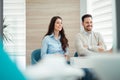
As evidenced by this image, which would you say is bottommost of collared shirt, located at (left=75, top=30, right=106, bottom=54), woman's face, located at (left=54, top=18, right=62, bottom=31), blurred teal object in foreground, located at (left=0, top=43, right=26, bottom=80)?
blurred teal object in foreground, located at (left=0, top=43, right=26, bottom=80)

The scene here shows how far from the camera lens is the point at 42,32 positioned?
15.3 feet

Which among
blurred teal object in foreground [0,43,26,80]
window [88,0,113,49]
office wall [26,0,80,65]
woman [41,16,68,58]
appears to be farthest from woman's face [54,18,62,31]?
blurred teal object in foreground [0,43,26,80]

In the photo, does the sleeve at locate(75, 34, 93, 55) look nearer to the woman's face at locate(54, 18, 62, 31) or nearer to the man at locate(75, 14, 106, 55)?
the man at locate(75, 14, 106, 55)

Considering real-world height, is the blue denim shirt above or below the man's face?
below

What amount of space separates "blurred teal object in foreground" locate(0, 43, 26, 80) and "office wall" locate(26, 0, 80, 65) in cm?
446

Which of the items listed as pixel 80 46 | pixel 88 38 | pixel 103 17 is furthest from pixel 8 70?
pixel 103 17

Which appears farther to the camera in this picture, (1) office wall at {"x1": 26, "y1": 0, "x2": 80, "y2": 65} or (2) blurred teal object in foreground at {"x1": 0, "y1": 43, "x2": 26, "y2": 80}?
(1) office wall at {"x1": 26, "y1": 0, "x2": 80, "y2": 65}

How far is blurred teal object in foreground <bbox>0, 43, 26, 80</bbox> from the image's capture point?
0.18 meters

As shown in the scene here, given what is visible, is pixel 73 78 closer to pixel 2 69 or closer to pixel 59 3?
pixel 2 69

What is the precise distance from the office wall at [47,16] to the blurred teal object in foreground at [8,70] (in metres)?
4.46

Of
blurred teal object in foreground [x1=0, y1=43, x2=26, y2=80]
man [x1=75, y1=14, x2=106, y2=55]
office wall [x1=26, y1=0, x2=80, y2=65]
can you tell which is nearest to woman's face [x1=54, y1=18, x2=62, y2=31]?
man [x1=75, y1=14, x2=106, y2=55]

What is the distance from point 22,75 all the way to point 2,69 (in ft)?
0.06

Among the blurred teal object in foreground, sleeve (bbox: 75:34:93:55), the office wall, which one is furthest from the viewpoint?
the office wall

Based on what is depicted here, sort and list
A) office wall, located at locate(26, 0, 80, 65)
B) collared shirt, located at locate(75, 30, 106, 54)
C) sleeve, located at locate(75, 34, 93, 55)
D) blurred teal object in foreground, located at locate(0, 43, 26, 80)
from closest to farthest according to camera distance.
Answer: blurred teal object in foreground, located at locate(0, 43, 26, 80) < sleeve, located at locate(75, 34, 93, 55) < collared shirt, located at locate(75, 30, 106, 54) < office wall, located at locate(26, 0, 80, 65)
